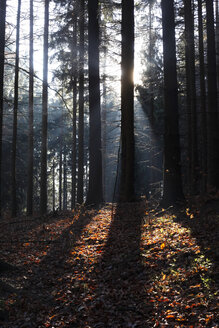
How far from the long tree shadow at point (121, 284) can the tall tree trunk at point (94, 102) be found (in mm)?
4971

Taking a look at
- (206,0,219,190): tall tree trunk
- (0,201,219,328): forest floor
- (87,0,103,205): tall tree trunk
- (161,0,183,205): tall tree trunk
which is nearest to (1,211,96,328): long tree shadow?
(0,201,219,328): forest floor

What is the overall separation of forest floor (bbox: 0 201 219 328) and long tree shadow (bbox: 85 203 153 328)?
17 mm

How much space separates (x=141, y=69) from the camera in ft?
73.5

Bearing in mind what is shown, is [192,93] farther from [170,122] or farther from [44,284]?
[44,284]

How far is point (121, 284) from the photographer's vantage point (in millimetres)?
6367

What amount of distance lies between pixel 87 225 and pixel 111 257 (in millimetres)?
3378

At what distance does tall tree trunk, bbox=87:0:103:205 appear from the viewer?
14.7m

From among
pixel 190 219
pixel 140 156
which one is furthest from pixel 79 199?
pixel 140 156

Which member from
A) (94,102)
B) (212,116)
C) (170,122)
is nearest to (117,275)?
(170,122)

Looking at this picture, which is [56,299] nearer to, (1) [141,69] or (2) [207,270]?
(2) [207,270]

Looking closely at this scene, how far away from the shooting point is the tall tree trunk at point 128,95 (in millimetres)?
13234

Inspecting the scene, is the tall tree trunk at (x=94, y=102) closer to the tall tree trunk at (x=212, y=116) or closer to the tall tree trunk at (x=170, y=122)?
the tall tree trunk at (x=170, y=122)

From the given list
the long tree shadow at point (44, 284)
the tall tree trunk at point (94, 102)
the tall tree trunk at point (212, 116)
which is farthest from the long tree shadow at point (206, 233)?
the tall tree trunk at point (94, 102)

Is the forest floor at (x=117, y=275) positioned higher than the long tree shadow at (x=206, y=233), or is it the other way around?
the long tree shadow at (x=206, y=233)
